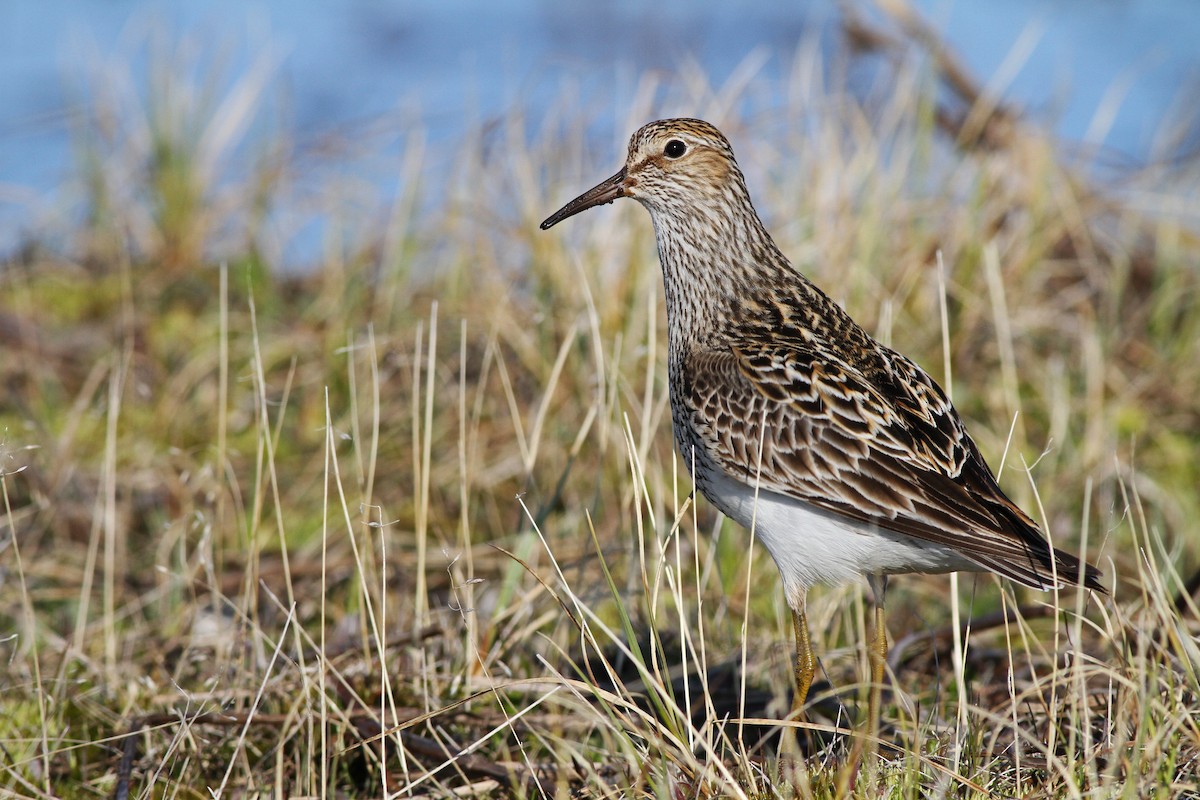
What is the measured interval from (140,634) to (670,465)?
257cm

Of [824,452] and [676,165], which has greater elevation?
[676,165]

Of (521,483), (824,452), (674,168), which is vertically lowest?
(521,483)

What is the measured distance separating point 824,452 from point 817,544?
0.94ft

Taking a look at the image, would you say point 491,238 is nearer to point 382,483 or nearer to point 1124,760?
point 382,483

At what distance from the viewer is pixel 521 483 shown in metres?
6.92

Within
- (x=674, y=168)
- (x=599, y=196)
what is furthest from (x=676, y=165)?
(x=599, y=196)

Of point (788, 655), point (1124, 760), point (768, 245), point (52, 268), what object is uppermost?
point (768, 245)

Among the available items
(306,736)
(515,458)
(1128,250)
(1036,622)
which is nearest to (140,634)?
(306,736)

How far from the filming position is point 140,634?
538 centimetres

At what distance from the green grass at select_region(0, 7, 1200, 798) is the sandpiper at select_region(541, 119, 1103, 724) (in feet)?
0.71

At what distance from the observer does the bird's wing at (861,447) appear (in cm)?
379

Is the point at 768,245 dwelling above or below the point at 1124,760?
above

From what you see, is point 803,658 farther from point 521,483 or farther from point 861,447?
point 521,483

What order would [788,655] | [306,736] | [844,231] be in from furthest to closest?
[844,231], [788,655], [306,736]
